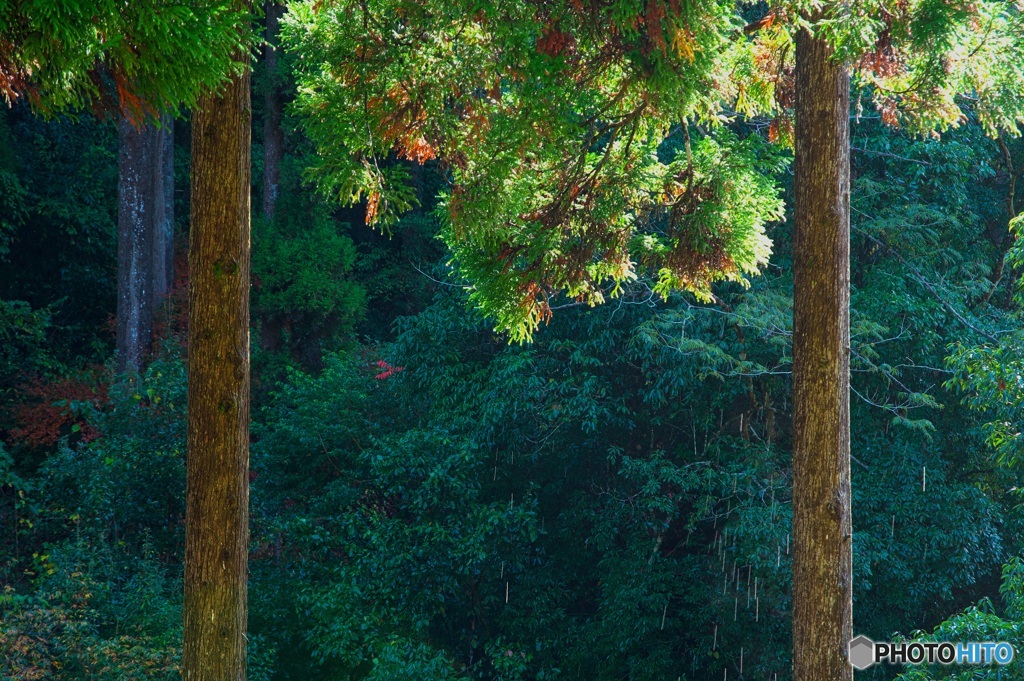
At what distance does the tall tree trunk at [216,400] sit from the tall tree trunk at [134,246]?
33.9ft

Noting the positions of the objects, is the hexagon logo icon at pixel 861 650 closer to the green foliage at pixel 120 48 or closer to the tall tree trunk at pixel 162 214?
the green foliage at pixel 120 48

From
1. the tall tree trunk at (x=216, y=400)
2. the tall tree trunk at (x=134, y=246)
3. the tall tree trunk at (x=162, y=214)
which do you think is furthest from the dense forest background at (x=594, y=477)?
the tall tree trunk at (x=216, y=400)

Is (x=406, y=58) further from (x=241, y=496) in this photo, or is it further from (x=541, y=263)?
(x=241, y=496)

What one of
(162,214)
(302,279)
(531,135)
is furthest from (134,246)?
(531,135)

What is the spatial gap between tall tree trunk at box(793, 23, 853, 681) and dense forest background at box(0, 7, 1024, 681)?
159 inches

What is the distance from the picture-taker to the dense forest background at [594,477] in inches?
407

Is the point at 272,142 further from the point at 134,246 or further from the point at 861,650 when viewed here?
the point at 861,650

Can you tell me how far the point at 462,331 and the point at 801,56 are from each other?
25.5 feet

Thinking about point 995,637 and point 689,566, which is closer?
point 995,637

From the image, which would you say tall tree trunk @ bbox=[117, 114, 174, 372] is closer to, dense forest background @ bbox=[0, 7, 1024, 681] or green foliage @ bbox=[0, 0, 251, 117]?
dense forest background @ bbox=[0, 7, 1024, 681]

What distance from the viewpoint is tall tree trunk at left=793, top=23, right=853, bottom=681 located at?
5312 mm

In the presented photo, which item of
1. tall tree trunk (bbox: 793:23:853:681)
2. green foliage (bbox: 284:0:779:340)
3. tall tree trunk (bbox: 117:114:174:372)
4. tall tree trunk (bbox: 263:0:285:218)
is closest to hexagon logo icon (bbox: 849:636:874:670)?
tall tree trunk (bbox: 793:23:853:681)

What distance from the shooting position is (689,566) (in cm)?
1154

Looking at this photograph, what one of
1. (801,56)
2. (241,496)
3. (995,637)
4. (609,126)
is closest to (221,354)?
(241,496)
